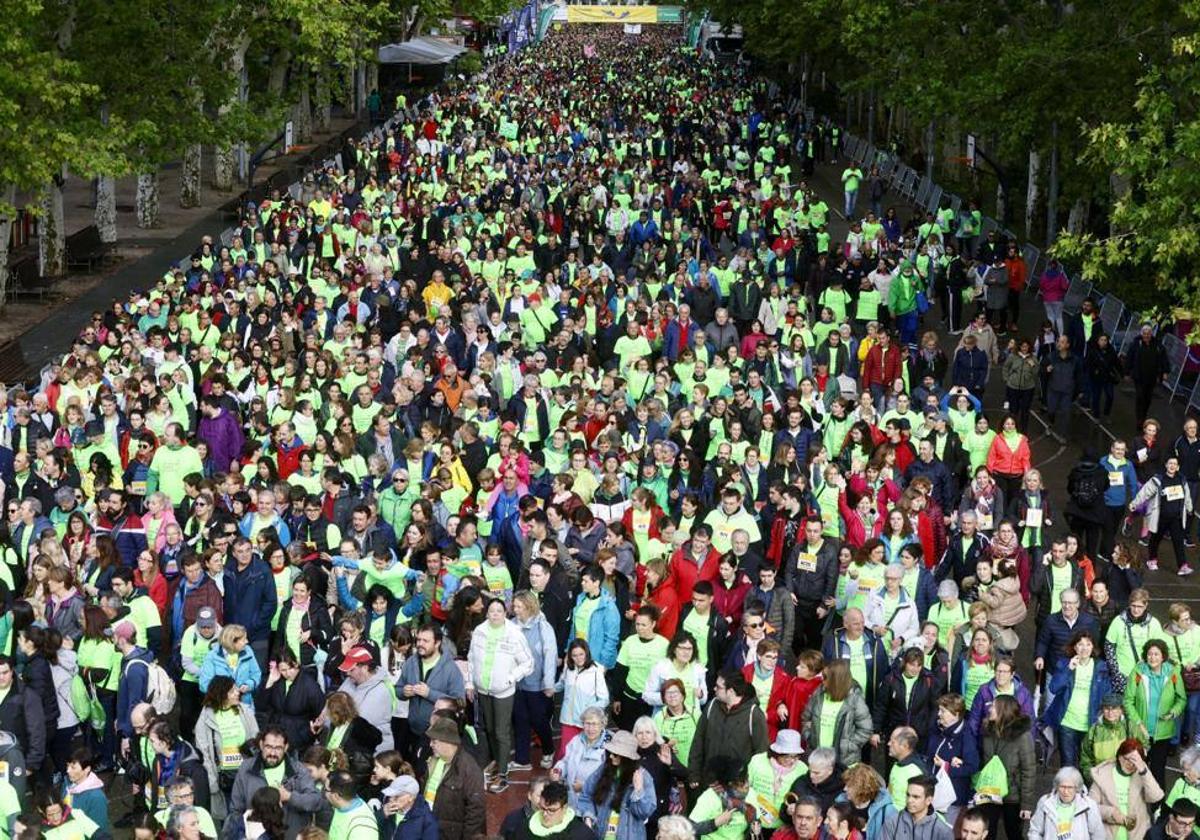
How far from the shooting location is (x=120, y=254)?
36.5 m

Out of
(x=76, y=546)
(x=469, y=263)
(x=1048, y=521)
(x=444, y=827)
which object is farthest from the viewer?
(x=469, y=263)

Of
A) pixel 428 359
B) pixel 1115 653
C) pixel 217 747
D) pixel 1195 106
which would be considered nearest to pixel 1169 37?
pixel 1195 106

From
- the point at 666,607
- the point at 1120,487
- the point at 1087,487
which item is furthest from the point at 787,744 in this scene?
the point at 1120,487

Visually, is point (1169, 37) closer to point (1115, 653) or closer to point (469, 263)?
point (469, 263)

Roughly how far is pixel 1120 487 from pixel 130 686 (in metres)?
9.22

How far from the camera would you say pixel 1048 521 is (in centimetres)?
1622

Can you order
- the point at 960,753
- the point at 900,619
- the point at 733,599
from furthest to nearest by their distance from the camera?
the point at 733,599 < the point at 900,619 < the point at 960,753

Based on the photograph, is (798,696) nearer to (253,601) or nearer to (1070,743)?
(1070,743)

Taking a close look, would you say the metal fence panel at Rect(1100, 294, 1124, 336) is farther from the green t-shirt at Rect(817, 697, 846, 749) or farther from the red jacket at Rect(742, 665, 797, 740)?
the green t-shirt at Rect(817, 697, 846, 749)

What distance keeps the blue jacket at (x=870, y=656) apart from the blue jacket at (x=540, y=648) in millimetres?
1785

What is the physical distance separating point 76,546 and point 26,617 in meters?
2.00

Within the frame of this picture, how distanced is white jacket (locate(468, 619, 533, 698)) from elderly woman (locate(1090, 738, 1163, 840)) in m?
3.64

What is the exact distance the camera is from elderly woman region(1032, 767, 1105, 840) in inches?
402

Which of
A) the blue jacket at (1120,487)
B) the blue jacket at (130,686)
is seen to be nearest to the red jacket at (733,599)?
the blue jacket at (130,686)
